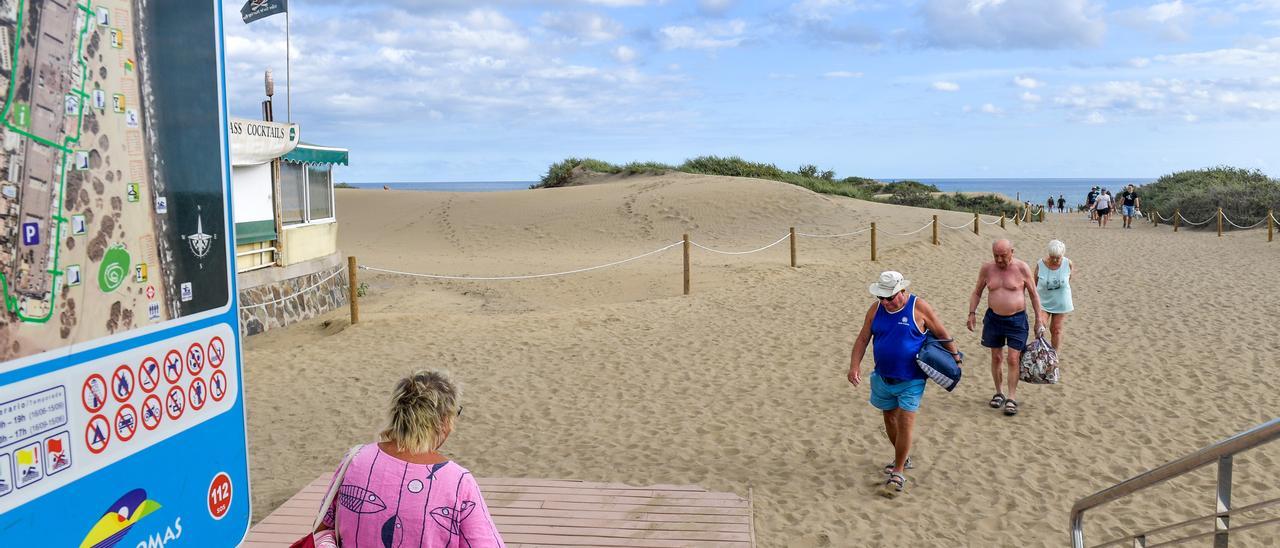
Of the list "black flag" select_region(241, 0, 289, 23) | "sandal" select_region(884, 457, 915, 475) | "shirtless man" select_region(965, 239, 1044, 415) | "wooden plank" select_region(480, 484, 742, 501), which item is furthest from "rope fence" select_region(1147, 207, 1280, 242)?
"black flag" select_region(241, 0, 289, 23)

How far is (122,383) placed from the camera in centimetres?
203

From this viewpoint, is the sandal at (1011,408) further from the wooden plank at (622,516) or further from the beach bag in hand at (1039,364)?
the wooden plank at (622,516)

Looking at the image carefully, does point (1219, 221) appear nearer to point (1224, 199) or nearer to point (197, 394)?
point (1224, 199)

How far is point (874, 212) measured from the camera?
27.6 metres

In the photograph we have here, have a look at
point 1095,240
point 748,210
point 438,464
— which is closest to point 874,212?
point 748,210

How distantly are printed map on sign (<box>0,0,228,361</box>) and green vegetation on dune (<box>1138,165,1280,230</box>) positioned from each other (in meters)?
29.1

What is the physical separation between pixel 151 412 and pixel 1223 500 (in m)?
3.03

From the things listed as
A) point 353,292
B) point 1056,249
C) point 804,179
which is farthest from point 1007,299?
point 804,179

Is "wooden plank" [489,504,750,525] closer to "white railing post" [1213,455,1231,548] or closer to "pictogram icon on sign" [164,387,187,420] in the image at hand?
"white railing post" [1213,455,1231,548]

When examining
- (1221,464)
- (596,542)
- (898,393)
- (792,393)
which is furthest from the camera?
(792,393)

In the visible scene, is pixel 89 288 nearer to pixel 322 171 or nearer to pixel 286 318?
pixel 286 318

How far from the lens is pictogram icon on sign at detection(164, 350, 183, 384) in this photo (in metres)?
2.19

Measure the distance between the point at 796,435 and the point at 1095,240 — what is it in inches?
796

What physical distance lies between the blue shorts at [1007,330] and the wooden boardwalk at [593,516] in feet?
9.94
